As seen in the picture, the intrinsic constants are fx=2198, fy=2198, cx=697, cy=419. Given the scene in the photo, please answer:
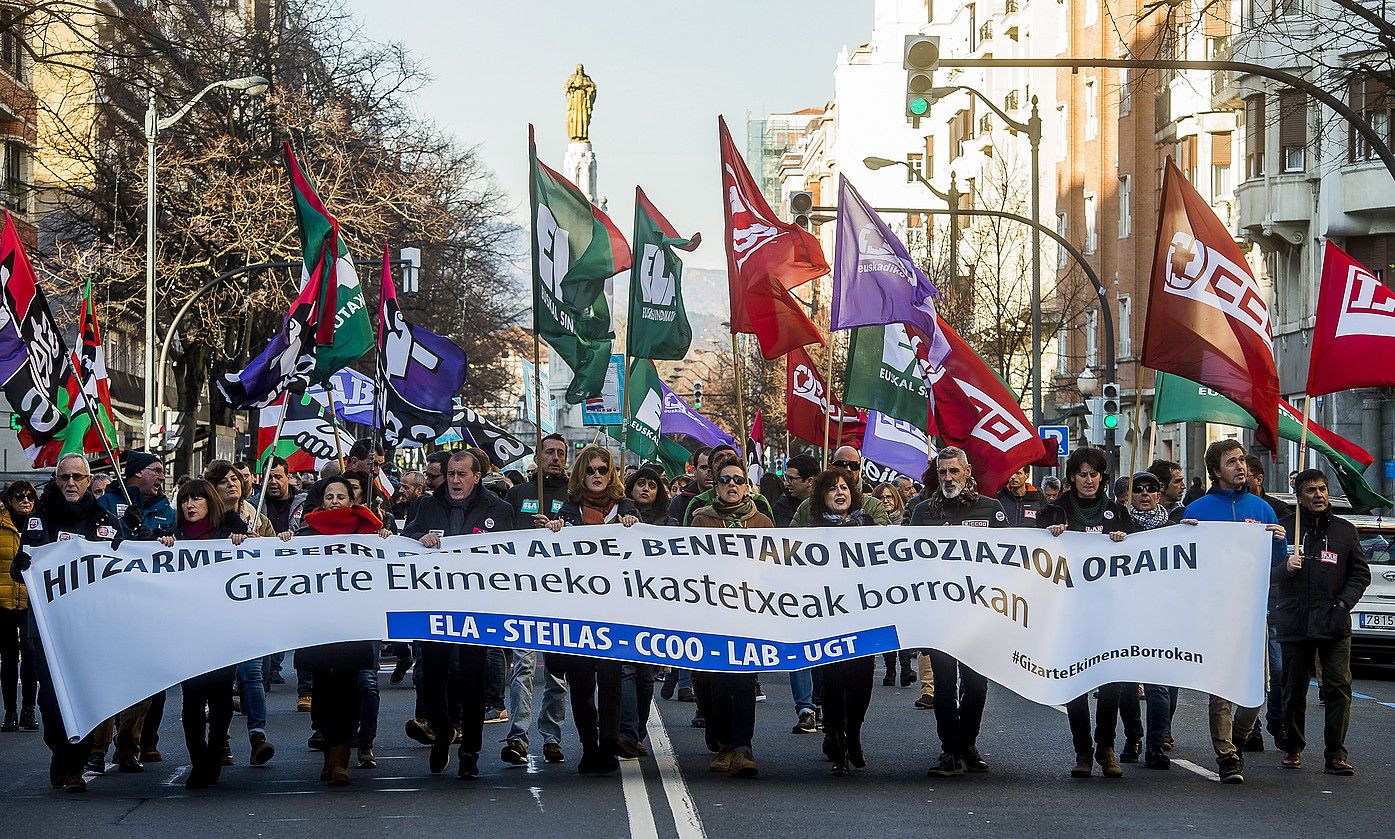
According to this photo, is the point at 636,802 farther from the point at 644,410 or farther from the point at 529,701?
the point at 644,410

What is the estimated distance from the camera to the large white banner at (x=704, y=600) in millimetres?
11461

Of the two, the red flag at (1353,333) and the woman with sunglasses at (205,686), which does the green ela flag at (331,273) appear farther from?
the red flag at (1353,333)

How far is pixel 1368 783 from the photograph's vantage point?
11.5 m

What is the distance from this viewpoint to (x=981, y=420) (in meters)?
15.8

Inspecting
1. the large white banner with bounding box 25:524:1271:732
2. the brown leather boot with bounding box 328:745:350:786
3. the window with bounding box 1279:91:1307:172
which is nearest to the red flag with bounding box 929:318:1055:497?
the large white banner with bounding box 25:524:1271:732

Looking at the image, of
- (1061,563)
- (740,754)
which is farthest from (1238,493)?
(740,754)

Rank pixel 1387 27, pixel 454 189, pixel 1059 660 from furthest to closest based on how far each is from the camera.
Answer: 1. pixel 454 189
2. pixel 1387 27
3. pixel 1059 660

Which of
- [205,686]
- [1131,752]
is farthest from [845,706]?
[205,686]

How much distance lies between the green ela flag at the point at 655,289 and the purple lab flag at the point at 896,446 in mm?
3036

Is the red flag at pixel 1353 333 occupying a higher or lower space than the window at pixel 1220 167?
lower

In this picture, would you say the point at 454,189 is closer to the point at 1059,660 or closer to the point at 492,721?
the point at 492,721

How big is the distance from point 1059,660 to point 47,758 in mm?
5900

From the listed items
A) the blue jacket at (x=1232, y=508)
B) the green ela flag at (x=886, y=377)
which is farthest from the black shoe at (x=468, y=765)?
the green ela flag at (x=886, y=377)

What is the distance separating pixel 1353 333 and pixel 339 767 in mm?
6233
